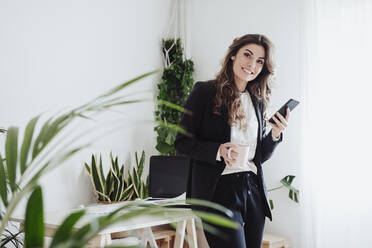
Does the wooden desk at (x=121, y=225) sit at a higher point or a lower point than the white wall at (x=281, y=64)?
lower

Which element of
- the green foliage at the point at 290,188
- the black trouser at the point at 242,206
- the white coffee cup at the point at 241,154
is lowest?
the green foliage at the point at 290,188

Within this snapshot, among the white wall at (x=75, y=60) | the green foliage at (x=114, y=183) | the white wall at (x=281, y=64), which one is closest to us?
the white wall at (x=75, y=60)

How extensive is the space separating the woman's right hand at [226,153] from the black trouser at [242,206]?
0.33 ft

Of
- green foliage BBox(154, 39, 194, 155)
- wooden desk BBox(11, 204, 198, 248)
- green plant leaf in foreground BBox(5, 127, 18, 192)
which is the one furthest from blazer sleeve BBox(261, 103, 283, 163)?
green foliage BBox(154, 39, 194, 155)

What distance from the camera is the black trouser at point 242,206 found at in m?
1.91

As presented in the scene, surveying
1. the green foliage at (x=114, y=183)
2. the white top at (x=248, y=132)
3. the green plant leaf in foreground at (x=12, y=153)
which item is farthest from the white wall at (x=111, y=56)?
the green plant leaf in foreground at (x=12, y=153)

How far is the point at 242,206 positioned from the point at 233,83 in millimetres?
569

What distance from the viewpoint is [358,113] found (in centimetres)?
345

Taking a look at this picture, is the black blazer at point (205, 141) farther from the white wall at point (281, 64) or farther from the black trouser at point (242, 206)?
the white wall at point (281, 64)

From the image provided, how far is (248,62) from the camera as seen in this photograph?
2107 mm

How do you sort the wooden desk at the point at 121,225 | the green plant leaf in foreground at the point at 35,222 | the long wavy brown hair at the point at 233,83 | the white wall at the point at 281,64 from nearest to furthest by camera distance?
the green plant leaf in foreground at the point at 35,222 < the long wavy brown hair at the point at 233,83 < the wooden desk at the point at 121,225 < the white wall at the point at 281,64

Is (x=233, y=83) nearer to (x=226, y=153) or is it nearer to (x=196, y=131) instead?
(x=196, y=131)

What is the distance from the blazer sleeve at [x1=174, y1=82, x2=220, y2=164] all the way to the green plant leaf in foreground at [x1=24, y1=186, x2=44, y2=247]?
1.26 metres

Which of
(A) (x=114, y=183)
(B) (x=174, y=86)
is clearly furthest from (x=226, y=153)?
(B) (x=174, y=86)
